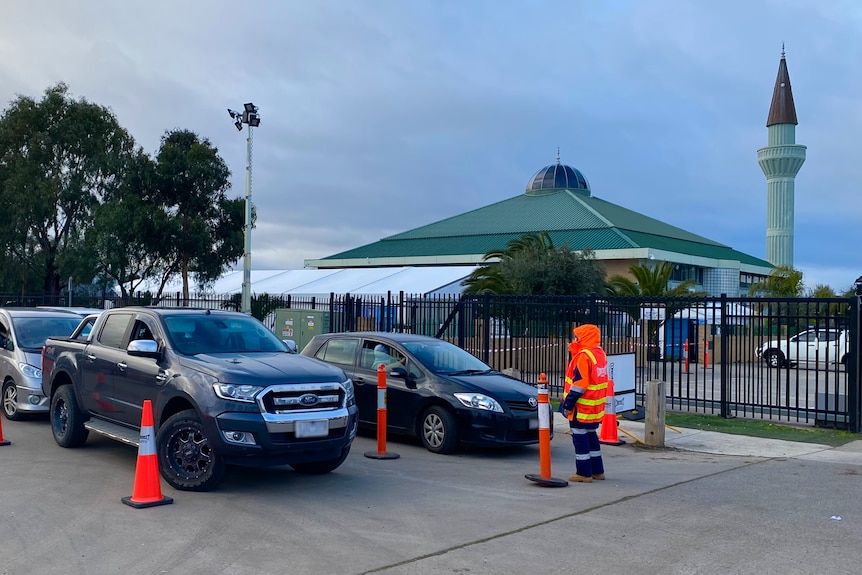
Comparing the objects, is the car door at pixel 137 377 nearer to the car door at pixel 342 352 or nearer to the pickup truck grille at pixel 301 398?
the pickup truck grille at pixel 301 398

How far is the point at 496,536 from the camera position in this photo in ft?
21.7

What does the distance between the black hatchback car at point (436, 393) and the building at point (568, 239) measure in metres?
36.9

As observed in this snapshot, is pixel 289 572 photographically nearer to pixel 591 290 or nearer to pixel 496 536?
pixel 496 536

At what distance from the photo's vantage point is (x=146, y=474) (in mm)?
7266

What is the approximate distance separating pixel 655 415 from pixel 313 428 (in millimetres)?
5790

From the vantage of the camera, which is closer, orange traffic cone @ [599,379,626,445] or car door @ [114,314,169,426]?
car door @ [114,314,169,426]

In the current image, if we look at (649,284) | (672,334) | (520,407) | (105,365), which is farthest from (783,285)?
(105,365)

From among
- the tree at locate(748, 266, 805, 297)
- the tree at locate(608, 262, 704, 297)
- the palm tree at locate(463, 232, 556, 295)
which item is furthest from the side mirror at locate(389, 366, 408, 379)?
the tree at locate(748, 266, 805, 297)

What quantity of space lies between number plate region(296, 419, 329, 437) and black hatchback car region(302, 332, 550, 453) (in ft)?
9.39

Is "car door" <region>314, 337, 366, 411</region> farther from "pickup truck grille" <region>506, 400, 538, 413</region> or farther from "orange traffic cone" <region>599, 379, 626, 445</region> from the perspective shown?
"orange traffic cone" <region>599, 379, 626, 445</region>

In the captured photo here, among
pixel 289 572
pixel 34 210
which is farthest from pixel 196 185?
pixel 289 572

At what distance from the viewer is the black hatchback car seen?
10.2 metres

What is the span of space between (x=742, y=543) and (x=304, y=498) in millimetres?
3910

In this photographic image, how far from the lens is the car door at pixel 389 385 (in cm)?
1091
